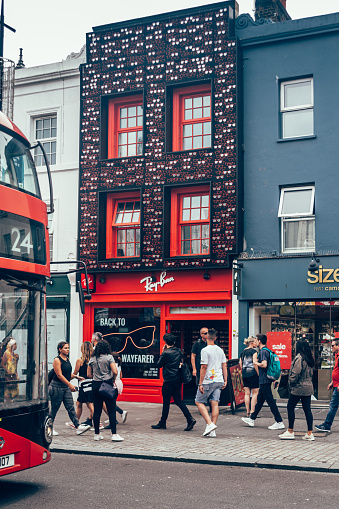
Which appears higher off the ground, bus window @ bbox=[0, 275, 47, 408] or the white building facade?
the white building facade

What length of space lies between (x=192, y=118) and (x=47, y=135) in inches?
192

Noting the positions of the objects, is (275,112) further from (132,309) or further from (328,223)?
(132,309)

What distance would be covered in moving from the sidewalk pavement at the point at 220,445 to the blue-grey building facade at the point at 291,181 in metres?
3.10

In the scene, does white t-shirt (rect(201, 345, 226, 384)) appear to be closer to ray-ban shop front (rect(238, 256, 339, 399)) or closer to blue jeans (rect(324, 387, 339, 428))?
blue jeans (rect(324, 387, 339, 428))

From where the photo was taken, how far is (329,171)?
17.2m

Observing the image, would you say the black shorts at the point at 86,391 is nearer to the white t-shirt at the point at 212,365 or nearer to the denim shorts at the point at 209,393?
Result: the denim shorts at the point at 209,393

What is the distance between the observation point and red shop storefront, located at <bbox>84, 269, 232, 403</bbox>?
18.2 metres

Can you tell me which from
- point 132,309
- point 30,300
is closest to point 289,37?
point 132,309

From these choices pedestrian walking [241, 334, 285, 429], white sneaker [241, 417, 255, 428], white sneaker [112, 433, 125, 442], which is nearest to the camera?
white sneaker [112, 433, 125, 442]

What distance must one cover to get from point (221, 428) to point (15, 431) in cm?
658

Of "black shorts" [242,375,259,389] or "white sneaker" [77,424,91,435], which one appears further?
"black shorts" [242,375,259,389]

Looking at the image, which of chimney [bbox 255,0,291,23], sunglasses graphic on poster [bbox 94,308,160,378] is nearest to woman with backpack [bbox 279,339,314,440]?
sunglasses graphic on poster [bbox 94,308,160,378]

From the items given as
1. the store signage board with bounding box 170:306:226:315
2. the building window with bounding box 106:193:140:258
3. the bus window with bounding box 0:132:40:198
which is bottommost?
the store signage board with bounding box 170:306:226:315

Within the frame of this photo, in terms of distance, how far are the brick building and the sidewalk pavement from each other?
14.0ft
